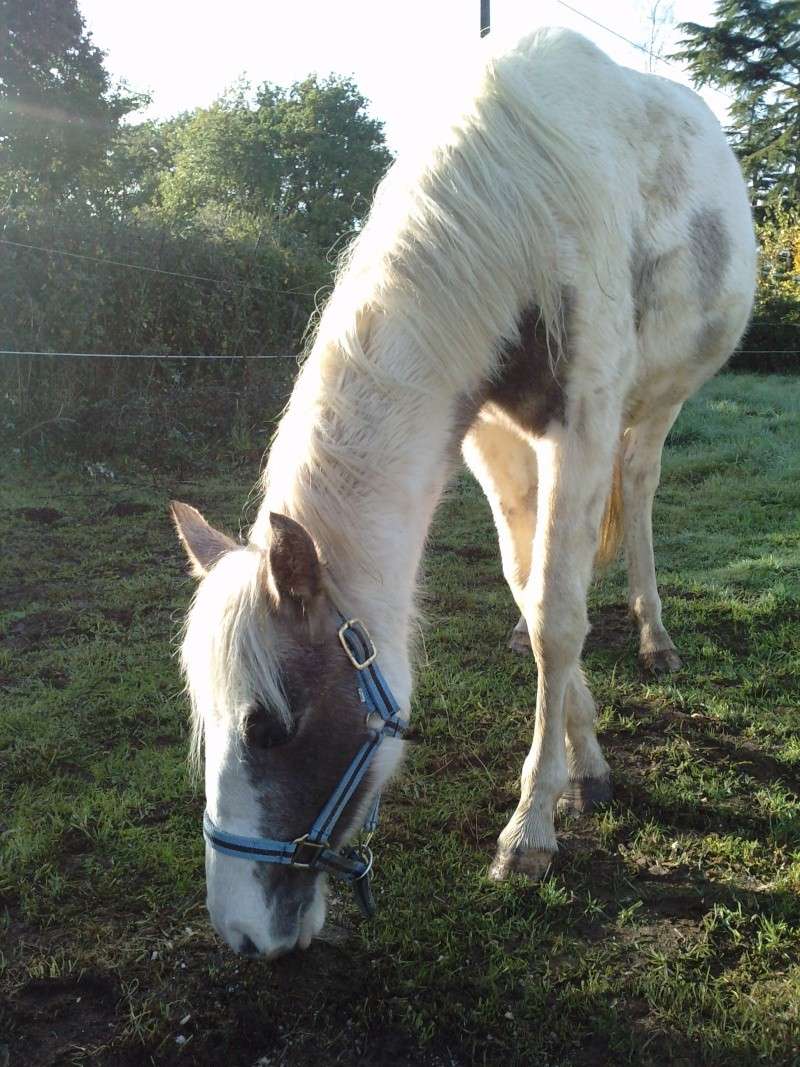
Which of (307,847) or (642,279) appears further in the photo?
(642,279)

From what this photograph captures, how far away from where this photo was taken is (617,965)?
6.59 ft

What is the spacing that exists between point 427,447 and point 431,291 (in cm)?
40

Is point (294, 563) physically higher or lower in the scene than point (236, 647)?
higher

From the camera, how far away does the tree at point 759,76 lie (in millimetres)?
20547

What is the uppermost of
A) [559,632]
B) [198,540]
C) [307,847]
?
[198,540]

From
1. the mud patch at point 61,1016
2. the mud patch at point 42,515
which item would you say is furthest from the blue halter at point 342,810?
the mud patch at point 42,515

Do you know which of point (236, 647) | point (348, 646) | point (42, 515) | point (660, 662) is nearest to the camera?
point (236, 647)

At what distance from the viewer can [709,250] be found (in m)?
3.16

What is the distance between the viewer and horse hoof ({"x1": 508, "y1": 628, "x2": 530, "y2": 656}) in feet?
12.9

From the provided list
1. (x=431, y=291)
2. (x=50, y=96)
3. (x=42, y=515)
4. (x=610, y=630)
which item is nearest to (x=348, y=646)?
(x=431, y=291)

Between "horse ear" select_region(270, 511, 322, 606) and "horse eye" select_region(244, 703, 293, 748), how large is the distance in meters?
0.25

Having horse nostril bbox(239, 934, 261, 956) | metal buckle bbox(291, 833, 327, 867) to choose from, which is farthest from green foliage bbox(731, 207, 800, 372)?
horse nostril bbox(239, 934, 261, 956)

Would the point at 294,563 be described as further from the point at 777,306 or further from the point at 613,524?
the point at 777,306

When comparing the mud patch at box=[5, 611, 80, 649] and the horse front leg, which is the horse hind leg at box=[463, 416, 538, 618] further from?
the mud patch at box=[5, 611, 80, 649]
